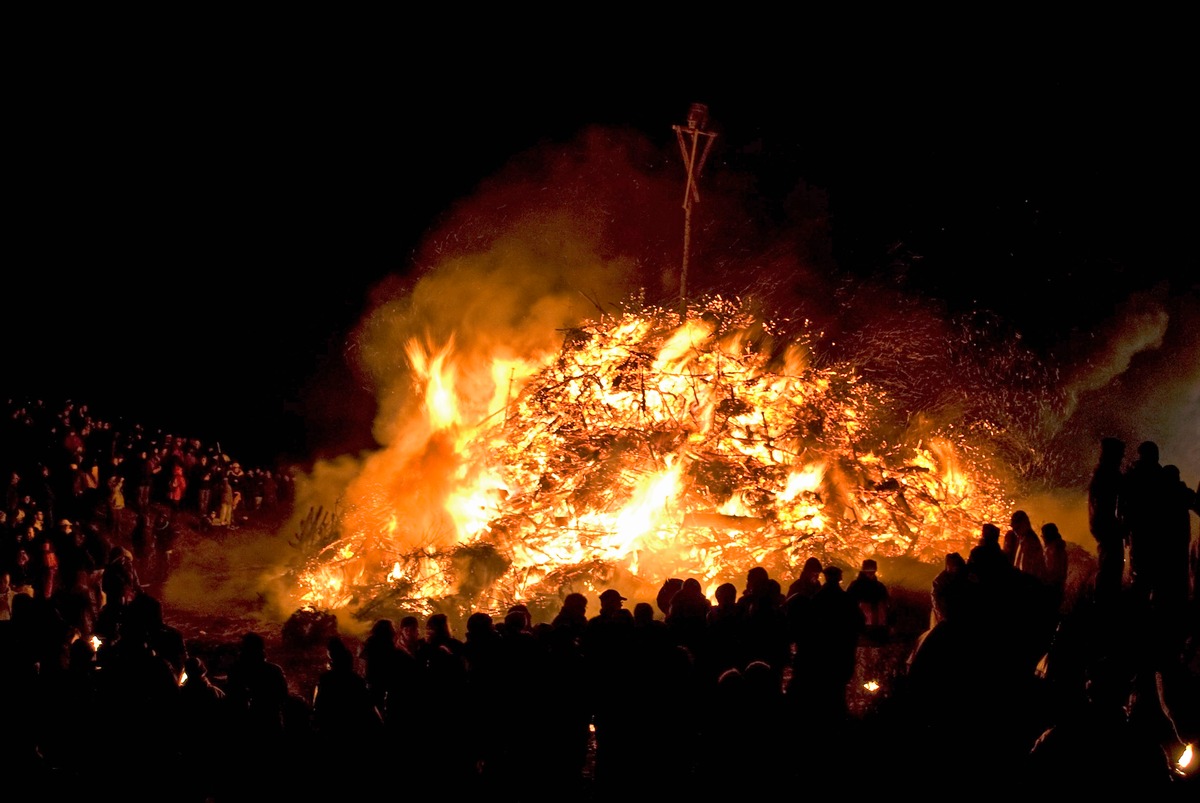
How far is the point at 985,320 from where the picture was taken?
18.2 meters

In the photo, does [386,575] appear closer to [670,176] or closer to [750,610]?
[750,610]

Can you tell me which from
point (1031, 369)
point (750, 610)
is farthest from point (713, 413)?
point (1031, 369)

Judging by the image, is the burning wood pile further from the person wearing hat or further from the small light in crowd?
the small light in crowd

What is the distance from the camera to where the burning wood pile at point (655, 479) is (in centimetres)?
1271

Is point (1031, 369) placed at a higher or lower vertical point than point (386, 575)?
higher

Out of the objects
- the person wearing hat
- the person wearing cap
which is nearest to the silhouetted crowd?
the person wearing cap

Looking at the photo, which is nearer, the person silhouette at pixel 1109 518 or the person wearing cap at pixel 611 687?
the person wearing cap at pixel 611 687

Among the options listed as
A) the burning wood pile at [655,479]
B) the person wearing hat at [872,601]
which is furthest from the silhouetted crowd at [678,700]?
the burning wood pile at [655,479]

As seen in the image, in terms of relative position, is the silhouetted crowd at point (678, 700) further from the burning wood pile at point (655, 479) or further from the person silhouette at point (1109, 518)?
the burning wood pile at point (655, 479)

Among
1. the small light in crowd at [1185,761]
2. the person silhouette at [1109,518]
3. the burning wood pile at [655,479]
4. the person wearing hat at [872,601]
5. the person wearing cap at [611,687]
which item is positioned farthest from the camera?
the burning wood pile at [655,479]

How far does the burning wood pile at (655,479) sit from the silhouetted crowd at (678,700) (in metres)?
3.62

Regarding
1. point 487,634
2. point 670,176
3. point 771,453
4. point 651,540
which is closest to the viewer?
point 487,634

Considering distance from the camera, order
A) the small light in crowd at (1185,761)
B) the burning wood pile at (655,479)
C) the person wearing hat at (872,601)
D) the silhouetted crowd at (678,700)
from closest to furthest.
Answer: the silhouetted crowd at (678,700), the small light in crowd at (1185,761), the person wearing hat at (872,601), the burning wood pile at (655,479)

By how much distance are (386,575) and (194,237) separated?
82.5 ft
